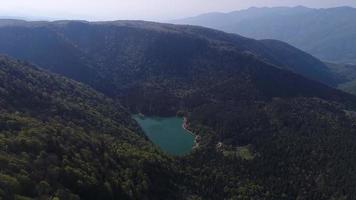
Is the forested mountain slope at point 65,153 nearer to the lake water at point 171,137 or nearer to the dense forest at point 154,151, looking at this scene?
the dense forest at point 154,151

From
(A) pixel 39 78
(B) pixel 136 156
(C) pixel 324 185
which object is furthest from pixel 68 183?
(A) pixel 39 78

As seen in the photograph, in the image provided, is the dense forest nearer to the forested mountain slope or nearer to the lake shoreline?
the forested mountain slope

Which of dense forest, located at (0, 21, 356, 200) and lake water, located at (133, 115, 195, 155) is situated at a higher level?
dense forest, located at (0, 21, 356, 200)

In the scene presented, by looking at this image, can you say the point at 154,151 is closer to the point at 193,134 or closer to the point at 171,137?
the point at 171,137

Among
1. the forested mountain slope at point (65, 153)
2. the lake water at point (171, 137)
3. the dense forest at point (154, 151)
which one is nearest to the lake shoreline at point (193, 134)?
the lake water at point (171, 137)

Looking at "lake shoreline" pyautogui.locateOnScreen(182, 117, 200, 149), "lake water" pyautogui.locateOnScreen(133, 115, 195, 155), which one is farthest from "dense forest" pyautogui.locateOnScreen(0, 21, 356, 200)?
"lake water" pyautogui.locateOnScreen(133, 115, 195, 155)

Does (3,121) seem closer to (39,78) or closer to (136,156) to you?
(136,156)
